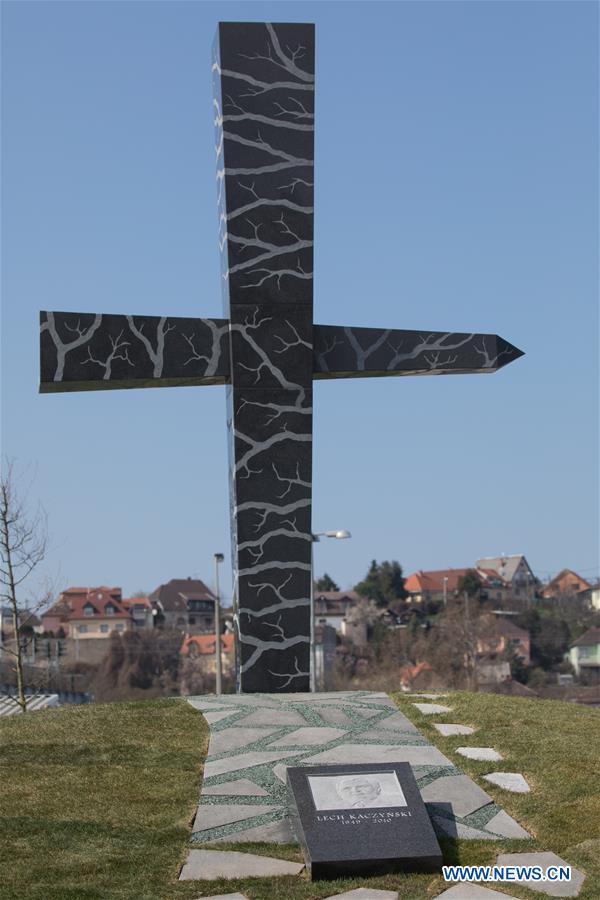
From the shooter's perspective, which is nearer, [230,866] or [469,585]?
[230,866]

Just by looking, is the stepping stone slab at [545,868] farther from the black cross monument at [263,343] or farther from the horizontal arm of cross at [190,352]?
the horizontal arm of cross at [190,352]

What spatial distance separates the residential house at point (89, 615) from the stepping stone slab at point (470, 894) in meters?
77.3

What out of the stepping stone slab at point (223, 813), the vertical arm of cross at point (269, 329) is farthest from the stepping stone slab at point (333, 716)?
the stepping stone slab at point (223, 813)

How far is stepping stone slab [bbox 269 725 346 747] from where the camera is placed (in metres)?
8.98

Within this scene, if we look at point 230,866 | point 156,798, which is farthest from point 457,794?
point 156,798

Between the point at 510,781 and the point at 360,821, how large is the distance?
1739 mm

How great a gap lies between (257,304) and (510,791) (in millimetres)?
5401

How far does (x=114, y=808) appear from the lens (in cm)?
752

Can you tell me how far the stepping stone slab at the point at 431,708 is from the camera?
1012 centimetres

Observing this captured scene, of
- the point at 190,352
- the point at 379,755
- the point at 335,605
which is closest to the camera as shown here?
the point at 379,755

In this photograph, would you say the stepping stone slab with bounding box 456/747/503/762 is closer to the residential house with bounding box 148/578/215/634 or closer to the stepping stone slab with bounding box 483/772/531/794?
the stepping stone slab with bounding box 483/772/531/794

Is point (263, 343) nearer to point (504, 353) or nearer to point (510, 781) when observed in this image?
point (504, 353)

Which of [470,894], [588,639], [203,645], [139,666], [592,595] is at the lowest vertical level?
[139,666]

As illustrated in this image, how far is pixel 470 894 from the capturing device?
6.29 metres
